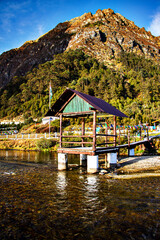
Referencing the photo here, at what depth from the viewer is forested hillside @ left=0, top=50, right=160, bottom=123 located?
67.3 meters

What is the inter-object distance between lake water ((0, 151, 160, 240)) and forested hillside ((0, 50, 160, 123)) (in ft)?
136

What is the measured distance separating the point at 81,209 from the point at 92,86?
77202 mm

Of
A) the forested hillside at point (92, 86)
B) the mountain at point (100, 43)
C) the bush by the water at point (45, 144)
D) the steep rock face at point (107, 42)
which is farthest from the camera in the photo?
the mountain at point (100, 43)

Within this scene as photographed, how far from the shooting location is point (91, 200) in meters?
7.98

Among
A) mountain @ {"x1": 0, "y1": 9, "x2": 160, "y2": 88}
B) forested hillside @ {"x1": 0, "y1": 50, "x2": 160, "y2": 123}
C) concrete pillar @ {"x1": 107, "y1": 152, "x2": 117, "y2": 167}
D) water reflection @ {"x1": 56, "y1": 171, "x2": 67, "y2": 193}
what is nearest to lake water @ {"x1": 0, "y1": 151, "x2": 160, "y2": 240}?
water reflection @ {"x1": 56, "y1": 171, "x2": 67, "y2": 193}

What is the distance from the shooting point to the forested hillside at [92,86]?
67312 millimetres

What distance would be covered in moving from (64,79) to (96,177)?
93895 mm

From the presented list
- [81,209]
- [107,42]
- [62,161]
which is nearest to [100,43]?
[107,42]

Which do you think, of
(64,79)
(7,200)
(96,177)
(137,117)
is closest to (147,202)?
(96,177)

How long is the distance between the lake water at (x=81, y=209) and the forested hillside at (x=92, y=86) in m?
41.4

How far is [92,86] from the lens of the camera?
8181 cm

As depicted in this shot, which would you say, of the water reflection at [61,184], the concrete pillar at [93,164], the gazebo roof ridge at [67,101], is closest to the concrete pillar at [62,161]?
the concrete pillar at [93,164]

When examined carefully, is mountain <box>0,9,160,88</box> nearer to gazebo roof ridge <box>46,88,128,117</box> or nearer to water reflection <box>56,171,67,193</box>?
gazebo roof ridge <box>46,88,128,117</box>

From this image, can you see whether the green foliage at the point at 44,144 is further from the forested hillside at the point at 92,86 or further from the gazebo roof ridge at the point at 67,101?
the forested hillside at the point at 92,86
